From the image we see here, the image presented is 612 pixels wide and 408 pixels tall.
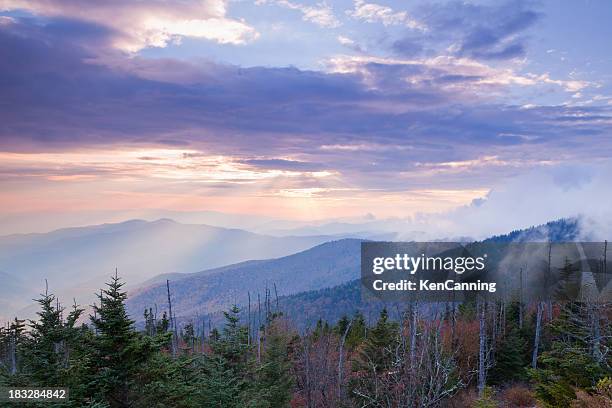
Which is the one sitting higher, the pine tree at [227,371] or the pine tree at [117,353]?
the pine tree at [117,353]

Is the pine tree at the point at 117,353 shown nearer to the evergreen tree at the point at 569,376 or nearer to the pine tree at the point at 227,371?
the pine tree at the point at 227,371

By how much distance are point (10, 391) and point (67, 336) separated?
5.84m

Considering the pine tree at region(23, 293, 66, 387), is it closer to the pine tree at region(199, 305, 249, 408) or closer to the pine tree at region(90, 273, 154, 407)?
the pine tree at region(90, 273, 154, 407)

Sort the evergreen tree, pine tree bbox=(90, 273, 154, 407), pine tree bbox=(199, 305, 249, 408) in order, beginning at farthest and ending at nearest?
pine tree bbox=(199, 305, 249, 408), the evergreen tree, pine tree bbox=(90, 273, 154, 407)

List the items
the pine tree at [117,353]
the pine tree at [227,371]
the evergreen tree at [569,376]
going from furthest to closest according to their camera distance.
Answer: the pine tree at [227,371]
the evergreen tree at [569,376]
the pine tree at [117,353]

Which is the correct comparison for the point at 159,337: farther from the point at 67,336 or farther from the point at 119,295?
the point at 67,336

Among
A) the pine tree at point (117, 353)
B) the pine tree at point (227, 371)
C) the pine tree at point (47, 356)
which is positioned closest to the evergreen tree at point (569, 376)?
the pine tree at point (227, 371)

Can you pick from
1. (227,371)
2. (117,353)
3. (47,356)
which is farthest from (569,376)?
(47,356)

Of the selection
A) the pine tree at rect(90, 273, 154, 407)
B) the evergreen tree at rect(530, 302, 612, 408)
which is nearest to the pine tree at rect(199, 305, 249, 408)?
the pine tree at rect(90, 273, 154, 407)

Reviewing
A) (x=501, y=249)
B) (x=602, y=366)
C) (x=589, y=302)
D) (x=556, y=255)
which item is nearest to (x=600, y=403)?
(x=602, y=366)

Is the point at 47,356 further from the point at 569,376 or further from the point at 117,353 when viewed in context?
the point at 569,376

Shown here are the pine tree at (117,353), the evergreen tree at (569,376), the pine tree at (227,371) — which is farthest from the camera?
the pine tree at (227,371)

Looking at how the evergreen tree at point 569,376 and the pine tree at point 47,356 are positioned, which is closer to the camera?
the pine tree at point 47,356

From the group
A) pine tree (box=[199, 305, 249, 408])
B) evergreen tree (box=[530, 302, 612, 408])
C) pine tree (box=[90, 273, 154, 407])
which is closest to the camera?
pine tree (box=[90, 273, 154, 407])
